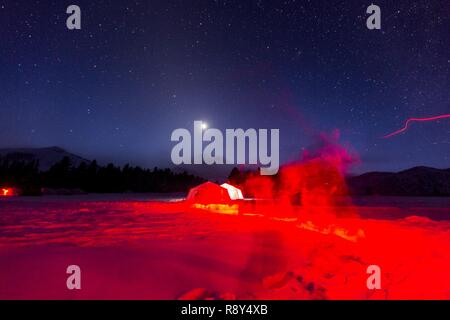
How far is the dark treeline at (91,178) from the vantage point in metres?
60.1

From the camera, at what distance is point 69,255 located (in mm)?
5434

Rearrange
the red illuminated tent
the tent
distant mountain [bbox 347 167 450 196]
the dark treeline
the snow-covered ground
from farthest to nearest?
distant mountain [bbox 347 167 450 196] < the dark treeline < the tent < the red illuminated tent < the snow-covered ground

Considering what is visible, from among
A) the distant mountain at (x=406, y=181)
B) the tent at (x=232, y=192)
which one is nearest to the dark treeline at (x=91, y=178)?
the tent at (x=232, y=192)

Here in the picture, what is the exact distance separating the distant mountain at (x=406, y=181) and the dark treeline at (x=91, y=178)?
153 ft

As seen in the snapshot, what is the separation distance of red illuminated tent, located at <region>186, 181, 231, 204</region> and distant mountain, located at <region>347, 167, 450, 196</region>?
65.6 metres

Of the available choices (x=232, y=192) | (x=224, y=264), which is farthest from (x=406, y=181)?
(x=224, y=264)

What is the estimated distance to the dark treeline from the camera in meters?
60.1

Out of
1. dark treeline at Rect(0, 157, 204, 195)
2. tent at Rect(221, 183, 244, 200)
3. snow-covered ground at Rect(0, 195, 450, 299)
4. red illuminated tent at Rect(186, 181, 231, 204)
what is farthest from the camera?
dark treeline at Rect(0, 157, 204, 195)

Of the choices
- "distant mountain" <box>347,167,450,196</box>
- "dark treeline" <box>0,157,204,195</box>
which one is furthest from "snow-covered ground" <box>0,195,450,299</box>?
"distant mountain" <box>347,167,450,196</box>

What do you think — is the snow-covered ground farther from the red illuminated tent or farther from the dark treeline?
the dark treeline

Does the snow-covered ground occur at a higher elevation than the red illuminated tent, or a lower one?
higher

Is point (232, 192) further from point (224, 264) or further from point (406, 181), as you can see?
point (406, 181)
